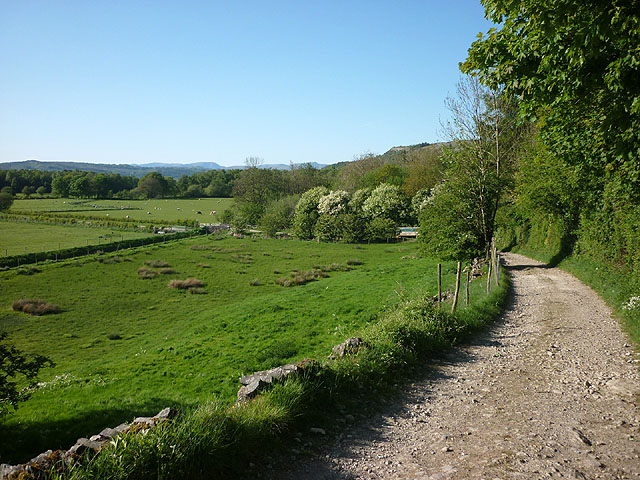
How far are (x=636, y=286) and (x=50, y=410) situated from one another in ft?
74.3

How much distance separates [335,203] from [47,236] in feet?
184

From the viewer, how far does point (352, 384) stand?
8664 millimetres

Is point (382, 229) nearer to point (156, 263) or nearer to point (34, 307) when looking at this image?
point (156, 263)

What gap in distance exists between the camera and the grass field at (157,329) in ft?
52.5

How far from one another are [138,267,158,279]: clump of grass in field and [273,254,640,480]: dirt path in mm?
52536

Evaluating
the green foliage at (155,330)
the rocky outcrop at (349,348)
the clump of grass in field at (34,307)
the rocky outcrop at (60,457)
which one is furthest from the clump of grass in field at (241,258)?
the rocky outcrop at (60,457)

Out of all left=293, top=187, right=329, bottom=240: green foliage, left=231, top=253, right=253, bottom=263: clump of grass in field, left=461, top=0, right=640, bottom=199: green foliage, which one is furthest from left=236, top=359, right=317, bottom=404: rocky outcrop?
left=293, top=187, right=329, bottom=240: green foliage

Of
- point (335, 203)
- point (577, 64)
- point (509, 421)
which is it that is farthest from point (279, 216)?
point (509, 421)

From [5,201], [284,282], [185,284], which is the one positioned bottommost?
[185,284]

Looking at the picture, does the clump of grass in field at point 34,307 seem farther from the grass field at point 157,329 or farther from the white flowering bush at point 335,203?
the white flowering bush at point 335,203

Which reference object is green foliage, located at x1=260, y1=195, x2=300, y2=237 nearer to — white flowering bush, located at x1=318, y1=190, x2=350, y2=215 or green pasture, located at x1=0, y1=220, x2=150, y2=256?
white flowering bush, located at x1=318, y1=190, x2=350, y2=215

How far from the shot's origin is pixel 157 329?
33656 millimetres

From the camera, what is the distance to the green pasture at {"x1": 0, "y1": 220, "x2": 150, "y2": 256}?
222 feet

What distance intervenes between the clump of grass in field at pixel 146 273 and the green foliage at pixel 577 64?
54162mm
